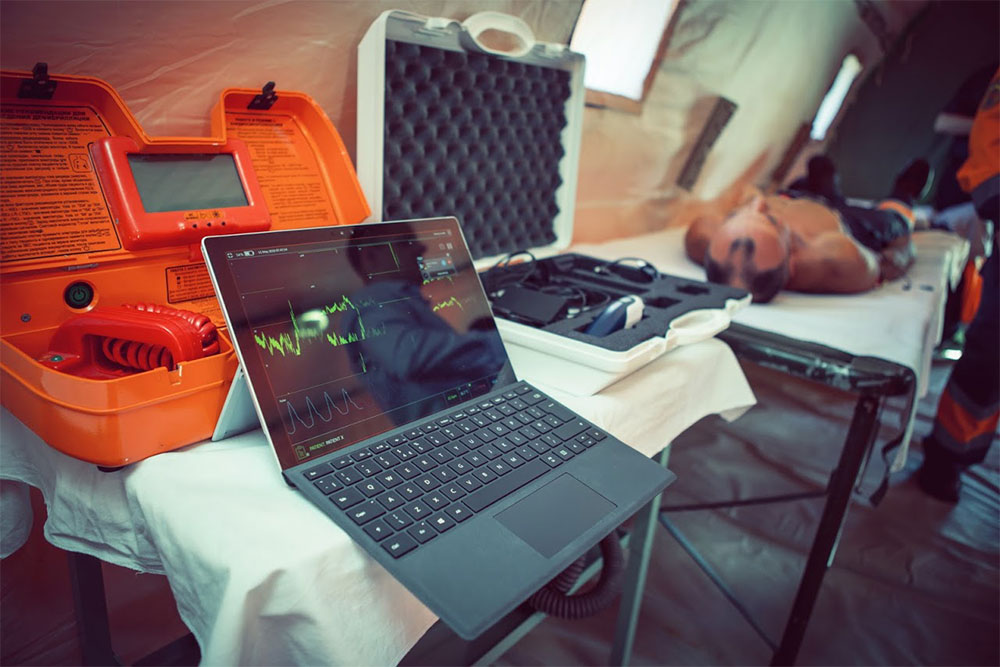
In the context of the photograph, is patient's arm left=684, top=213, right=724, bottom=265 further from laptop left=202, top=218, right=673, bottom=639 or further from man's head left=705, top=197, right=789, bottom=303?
laptop left=202, top=218, right=673, bottom=639

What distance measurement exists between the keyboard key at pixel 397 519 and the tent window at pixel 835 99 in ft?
10.8

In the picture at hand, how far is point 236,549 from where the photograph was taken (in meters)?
0.44

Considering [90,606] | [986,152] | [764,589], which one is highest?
[986,152]

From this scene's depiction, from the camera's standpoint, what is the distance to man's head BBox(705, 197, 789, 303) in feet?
4.35

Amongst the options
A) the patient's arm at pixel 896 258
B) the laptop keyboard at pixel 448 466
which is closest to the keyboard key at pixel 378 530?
the laptop keyboard at pixel 448 466

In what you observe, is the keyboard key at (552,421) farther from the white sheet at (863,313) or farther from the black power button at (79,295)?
the white sheet at (863,313)

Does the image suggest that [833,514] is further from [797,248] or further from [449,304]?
[449,304]

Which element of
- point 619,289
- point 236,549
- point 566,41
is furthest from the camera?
point 566,41

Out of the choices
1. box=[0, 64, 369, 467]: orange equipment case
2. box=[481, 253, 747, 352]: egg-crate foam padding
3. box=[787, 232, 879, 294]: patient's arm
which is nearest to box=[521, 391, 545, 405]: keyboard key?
box=[481, 253, 747, 352]: egg-crate foam padding

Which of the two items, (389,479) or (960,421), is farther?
(960,421)

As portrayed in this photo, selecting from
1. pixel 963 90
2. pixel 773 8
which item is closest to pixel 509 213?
pixel 773 8

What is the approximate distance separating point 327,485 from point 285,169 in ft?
1.66

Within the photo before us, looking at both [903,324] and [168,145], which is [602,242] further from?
[168,145]

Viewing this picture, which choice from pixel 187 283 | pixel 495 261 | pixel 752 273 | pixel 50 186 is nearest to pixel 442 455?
pixel 187 283
